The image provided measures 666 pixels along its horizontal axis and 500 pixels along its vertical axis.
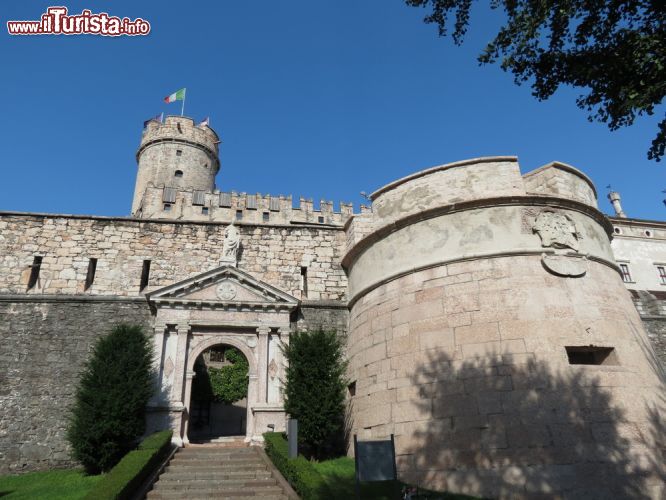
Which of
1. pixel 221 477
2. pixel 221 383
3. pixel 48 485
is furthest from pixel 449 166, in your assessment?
pixel 221 383

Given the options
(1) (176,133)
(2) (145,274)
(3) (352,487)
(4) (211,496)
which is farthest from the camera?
(1) (176,133)

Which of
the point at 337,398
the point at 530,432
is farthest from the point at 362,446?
the point at 337,398

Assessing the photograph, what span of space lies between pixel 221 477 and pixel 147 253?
8.42 meters

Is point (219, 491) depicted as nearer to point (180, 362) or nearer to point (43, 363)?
point (180, 362)

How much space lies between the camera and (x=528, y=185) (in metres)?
12.4

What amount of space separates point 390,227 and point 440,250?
173 cm

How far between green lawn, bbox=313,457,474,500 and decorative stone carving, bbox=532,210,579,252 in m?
6.09

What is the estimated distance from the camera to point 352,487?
10.0m

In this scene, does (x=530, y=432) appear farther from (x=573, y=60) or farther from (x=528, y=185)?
(x=573, y=60)

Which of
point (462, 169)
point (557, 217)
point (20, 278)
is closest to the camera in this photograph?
point (557, 217)

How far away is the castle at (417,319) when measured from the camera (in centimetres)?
955

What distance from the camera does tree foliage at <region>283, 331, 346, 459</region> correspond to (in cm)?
1227

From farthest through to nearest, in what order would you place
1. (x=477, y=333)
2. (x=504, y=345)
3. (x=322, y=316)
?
(x=322, y=316) → (x=477, y=333) → (x=504, y=345)

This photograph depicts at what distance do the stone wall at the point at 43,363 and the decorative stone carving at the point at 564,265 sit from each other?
1169 cm
